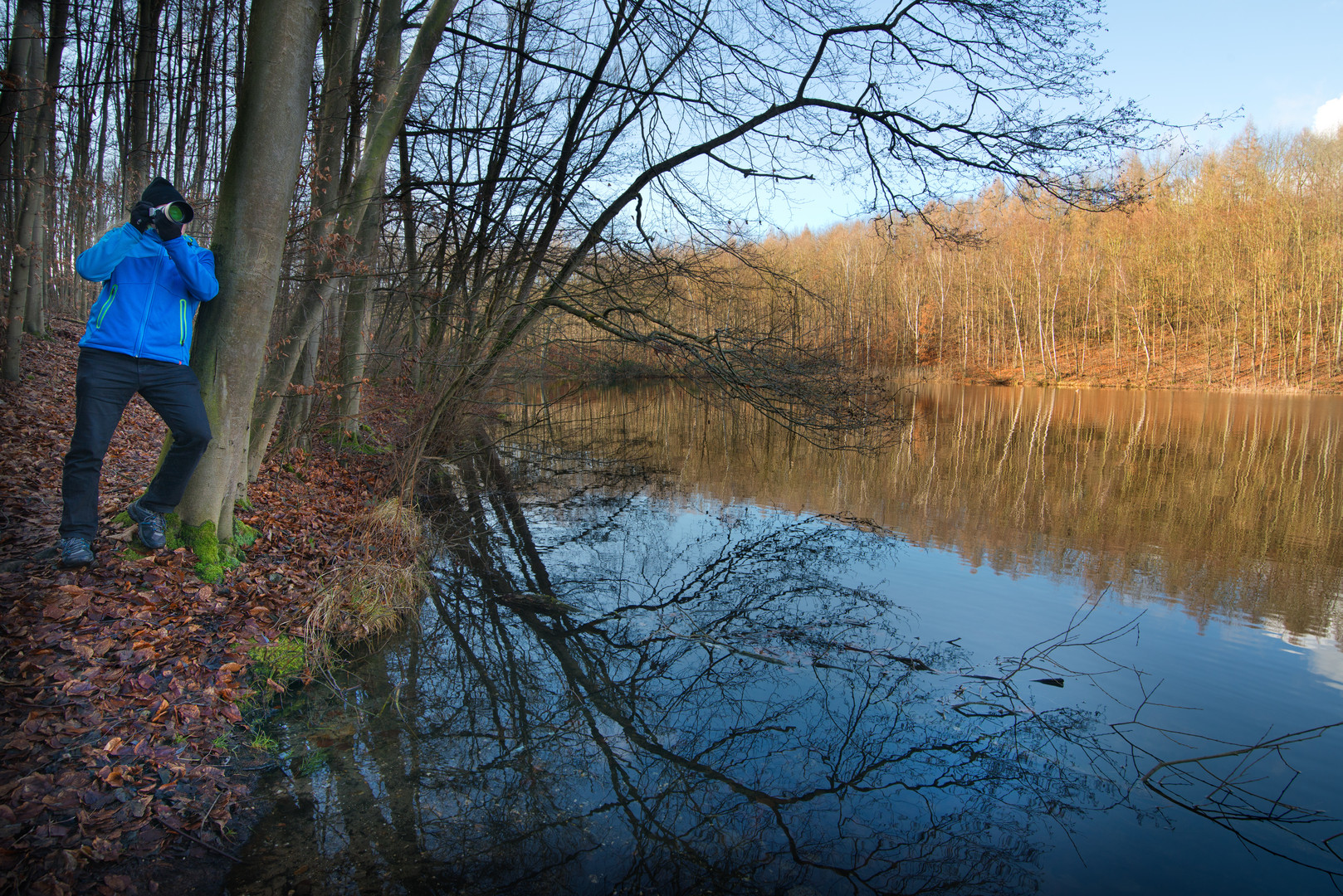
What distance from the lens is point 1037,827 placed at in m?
3.21

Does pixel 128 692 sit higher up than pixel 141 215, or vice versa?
pixel 141 215

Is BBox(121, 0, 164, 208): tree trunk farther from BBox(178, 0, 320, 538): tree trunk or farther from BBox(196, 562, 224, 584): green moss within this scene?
BBox(196, 562, 224, 584): green moss

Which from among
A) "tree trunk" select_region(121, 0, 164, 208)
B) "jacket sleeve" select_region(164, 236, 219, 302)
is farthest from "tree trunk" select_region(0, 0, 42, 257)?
"jacket sleeve" select_region(164, 236, 219, 302)

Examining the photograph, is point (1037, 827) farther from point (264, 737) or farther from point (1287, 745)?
point (264, 737)

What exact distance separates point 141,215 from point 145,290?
0.38m

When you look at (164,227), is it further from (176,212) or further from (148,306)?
(148,306)

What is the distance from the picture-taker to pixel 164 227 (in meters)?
3.62

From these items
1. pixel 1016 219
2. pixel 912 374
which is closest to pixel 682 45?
pixel 912 374

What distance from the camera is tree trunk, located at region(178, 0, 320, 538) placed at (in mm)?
3998

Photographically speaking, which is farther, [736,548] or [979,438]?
[979,438]

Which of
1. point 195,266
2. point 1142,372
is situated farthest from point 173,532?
point 1142,372

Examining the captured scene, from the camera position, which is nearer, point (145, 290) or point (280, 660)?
point (145, 290)

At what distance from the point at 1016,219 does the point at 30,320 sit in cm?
4513

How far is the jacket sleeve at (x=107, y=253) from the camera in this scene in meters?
3.44
